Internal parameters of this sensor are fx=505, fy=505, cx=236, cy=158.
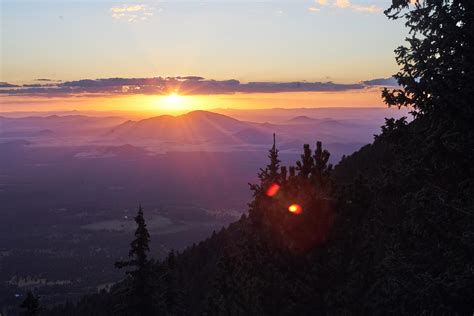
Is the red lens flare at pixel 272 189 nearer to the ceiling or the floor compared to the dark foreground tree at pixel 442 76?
nearer to the floor

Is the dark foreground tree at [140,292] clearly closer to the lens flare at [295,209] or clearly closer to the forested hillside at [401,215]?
the forested hillside at [401,215]

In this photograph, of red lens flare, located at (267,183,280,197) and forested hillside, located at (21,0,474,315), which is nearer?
forested hillside, located at (21,0,474,315)

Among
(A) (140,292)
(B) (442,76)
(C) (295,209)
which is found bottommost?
(A) (140,292)

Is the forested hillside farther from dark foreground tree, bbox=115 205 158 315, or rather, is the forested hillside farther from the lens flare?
dark foreground tree, bbox=115 205 158 315

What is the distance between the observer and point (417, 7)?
941 cm

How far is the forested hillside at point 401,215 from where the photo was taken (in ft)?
29.2

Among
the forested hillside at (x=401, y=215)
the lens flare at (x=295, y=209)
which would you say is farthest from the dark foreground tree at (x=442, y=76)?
the lens flare at (x=295, y=209)

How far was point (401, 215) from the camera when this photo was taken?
33.0 ft

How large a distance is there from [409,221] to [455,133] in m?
1.91

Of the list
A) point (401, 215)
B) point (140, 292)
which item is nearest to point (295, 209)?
point (401, 215)

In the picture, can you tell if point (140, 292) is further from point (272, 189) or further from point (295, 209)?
point (295, 209)

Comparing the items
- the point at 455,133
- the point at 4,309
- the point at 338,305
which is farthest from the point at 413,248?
the point at 4,309

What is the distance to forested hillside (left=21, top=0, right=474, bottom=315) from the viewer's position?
889cm

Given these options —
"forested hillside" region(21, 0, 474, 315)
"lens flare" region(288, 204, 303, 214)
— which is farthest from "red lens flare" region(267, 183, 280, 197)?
"lens flare" region(288, 204, 303, 214)
